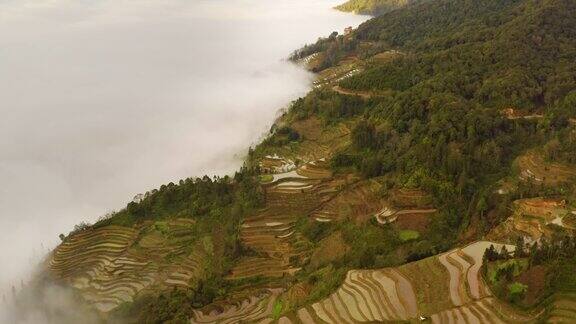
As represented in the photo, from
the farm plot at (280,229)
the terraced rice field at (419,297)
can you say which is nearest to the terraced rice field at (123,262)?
the farm plot at (280,229)

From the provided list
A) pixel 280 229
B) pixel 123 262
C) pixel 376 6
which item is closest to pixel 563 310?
pixel 280 229

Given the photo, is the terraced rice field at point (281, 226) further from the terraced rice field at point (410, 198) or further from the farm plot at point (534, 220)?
the farm plot at point (534, 220)

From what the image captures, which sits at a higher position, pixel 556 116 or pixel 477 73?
pixel 477 73

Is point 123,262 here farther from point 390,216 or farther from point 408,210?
point 408,210

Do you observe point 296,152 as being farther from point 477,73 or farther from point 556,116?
point 556,116

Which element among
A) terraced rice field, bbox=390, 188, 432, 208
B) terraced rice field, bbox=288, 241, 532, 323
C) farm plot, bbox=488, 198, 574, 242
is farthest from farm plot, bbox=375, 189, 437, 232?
terraced rice field, bbox=288, 241, 532, 323

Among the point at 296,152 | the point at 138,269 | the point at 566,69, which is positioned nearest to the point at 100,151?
the point at 296,152

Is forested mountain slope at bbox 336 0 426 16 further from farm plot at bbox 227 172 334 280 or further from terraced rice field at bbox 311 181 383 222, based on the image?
farm plot at bbox 227 172 334 280
